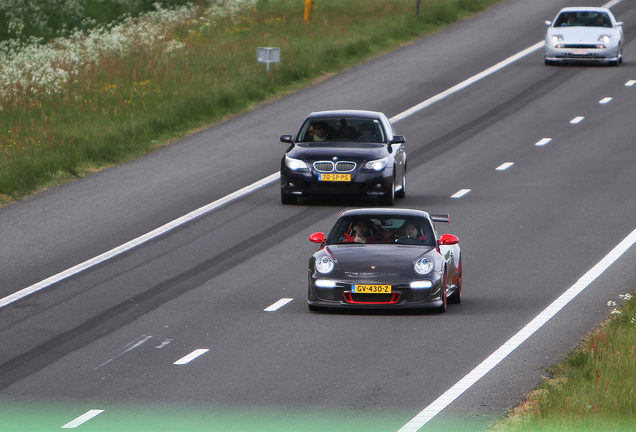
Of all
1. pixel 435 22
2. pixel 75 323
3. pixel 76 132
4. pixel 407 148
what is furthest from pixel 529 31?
pixel 75 323

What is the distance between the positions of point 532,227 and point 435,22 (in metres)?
25.6

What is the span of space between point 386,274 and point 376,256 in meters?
0.39

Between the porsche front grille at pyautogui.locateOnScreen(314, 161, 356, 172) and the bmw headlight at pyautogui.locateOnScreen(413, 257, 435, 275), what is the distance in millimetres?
7543

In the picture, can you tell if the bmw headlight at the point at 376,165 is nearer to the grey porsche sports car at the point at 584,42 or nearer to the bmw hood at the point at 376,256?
the bmw hood at the point at 376,256

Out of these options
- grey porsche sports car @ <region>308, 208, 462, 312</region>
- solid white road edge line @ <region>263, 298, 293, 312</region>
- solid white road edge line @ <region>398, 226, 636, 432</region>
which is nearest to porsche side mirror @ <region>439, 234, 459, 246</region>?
grey porsche sports car @ <region>308, 208, 462, 312</region>

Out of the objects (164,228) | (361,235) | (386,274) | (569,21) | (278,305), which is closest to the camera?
(386,274)

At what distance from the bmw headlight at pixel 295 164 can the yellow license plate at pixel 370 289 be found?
787cm

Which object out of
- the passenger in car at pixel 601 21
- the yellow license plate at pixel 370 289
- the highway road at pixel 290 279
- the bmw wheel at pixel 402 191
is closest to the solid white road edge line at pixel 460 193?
the highway road at pixel 290 279

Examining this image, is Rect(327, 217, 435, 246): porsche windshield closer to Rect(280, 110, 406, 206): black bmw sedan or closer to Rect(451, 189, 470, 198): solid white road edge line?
Rect(280, 110, 406, 206): black bmw sedan

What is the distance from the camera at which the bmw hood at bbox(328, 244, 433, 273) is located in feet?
44.3

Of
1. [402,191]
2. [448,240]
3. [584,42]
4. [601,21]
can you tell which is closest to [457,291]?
[448,240]

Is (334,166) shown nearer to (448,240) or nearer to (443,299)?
(448,240)

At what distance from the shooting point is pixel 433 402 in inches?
392

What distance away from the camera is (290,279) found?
15.8 meters
